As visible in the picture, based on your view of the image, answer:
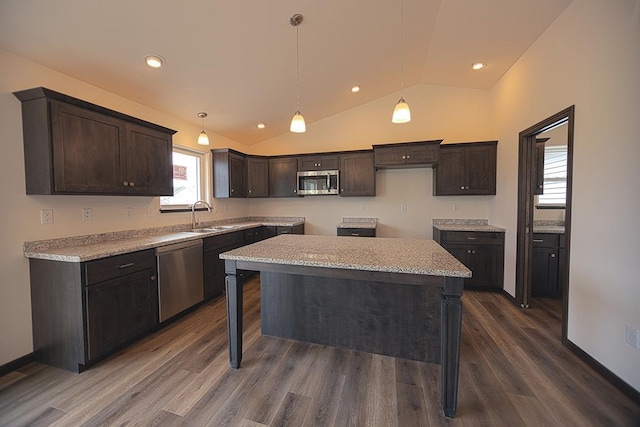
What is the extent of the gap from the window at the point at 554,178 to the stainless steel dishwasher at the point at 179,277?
15.8 feet

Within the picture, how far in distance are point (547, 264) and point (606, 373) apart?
183 centimetres

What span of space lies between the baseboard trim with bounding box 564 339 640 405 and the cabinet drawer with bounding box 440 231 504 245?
1.58 m

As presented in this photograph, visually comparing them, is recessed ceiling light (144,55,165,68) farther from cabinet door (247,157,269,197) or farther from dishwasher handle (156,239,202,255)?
cabinet door (247,157,269,197)

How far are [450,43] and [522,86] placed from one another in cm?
103

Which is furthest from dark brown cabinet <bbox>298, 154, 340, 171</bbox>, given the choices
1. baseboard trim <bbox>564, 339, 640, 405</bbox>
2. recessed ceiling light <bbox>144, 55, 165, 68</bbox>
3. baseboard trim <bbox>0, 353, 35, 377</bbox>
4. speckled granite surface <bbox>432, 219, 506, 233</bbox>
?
baseboard trim <bbox>0, 353, 35, 377</bbox>

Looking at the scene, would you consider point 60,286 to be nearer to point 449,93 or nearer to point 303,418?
point 303,418

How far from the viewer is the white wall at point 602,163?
1738 millimetres

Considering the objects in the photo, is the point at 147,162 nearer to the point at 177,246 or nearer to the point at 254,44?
the point at 177,246

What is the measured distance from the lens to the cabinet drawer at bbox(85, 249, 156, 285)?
80.4 inches

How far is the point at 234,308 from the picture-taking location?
203cm

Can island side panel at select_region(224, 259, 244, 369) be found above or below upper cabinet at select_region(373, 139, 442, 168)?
below

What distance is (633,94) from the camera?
1718mm

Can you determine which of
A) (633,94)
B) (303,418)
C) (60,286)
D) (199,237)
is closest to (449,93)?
(633,94)

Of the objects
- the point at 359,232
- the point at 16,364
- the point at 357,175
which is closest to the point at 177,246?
the point at 16,364
